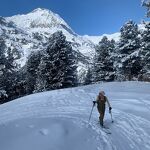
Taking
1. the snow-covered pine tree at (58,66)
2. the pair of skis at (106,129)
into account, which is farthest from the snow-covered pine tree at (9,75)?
the pair of skis at (106,129)

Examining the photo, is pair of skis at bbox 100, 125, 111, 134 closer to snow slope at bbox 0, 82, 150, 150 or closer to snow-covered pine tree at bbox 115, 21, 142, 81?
snow slope at bbox 0, 82, 150, 150

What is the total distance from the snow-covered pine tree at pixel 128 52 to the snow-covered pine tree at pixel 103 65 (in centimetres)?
388

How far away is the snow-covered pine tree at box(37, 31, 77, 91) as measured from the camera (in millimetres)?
48750

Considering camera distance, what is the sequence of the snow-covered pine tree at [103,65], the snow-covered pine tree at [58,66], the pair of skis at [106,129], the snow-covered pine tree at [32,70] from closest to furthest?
1. the pair of skis at [106,129]
2. the snow-covered pine tree at [58,66]
3. the snow-covered pine tree at [103,65]
4. the snow-covered pine tree at [32,70]

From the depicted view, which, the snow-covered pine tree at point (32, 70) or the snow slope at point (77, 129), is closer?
the snow slope at point (77, 129)

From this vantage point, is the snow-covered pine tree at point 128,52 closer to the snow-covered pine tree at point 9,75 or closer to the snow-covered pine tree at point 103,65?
the snow-covered pine tree at point 103,65

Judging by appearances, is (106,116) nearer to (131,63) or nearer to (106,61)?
(131,63)

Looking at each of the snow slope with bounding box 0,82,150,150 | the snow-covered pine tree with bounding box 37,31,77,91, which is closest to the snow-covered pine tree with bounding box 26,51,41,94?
the snow-covered pine tree with bounding box 37,31,77,91

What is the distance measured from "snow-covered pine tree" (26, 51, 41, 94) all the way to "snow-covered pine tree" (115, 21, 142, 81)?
19.2m

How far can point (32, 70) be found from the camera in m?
67.5

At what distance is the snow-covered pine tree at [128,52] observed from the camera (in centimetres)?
5069

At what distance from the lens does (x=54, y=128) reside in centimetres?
1870

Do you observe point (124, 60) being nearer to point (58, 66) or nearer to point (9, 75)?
point (58, 66)

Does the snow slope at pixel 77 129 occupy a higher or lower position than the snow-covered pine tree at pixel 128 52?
lower
